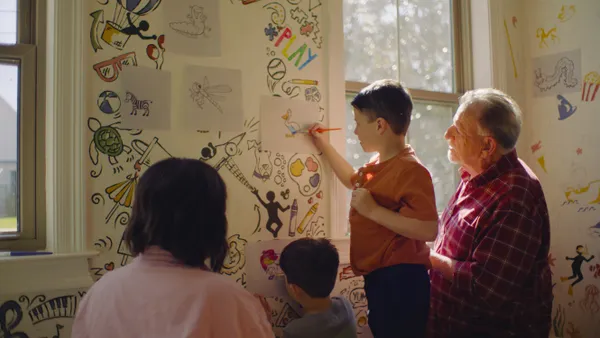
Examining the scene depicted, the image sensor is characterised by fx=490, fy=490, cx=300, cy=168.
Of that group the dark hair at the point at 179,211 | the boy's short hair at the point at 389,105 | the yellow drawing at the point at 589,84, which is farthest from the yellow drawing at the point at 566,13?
the dark hair at the point at 179,211

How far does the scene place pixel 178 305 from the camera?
0.92m

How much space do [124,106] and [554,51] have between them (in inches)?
82.0

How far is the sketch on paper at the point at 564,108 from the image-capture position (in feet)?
7.81

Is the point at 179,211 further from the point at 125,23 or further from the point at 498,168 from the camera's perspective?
the point at 498,168

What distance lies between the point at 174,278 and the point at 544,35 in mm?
2322

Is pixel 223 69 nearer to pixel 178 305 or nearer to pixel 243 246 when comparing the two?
pixel 243 246

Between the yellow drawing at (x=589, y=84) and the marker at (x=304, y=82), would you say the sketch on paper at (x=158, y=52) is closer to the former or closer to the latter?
the marker at (x=304, y=82)

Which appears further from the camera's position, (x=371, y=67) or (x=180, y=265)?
(x=371, y=67)

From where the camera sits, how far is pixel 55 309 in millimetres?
1381

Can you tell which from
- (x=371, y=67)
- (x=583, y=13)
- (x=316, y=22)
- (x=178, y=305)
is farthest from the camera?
(x=583, y=13)

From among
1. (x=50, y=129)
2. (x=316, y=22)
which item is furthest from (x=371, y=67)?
(x=50, y=129)

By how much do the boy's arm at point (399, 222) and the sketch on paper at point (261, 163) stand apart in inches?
15.8

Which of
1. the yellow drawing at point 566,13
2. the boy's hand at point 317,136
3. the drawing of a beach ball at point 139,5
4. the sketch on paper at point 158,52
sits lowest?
the boy's hand at point 317,136

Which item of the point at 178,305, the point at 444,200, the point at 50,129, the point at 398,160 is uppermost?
the point at 50,129
